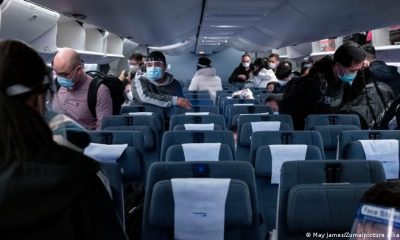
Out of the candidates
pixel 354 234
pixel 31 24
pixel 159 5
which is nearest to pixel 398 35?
pixel 159 5

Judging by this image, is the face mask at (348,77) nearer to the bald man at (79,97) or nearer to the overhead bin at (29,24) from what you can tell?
the bald man at (79,97)

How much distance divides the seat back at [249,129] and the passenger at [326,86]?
0.42m

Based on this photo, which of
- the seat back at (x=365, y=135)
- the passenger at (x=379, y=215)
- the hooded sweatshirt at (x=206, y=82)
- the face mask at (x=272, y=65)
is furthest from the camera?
the face mask at (x=272, y=65)

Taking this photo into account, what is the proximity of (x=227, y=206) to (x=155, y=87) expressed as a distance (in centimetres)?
434

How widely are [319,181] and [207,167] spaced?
604 mm

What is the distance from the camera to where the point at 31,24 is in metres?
6.93

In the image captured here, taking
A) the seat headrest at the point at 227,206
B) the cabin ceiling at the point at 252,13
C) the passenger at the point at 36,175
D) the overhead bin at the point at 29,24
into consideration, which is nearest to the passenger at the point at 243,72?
the cabin ceiling at the point at 252,13

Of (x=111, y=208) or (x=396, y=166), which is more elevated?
(x=111, y=208)

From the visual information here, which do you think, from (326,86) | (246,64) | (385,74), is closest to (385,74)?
(385,74)

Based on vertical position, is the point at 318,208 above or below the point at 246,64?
below

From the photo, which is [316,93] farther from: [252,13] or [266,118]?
[252,13]

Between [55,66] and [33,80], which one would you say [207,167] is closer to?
[33,80]

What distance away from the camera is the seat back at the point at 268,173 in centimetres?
352

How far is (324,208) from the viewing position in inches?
96.9
